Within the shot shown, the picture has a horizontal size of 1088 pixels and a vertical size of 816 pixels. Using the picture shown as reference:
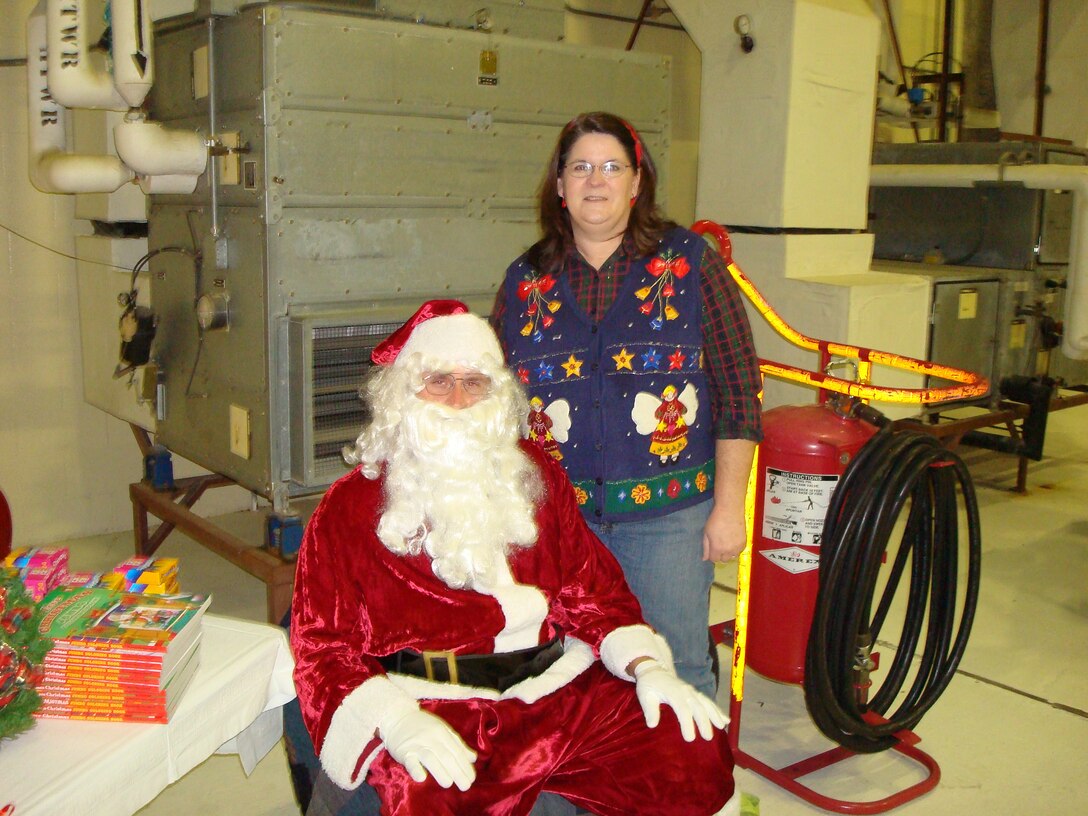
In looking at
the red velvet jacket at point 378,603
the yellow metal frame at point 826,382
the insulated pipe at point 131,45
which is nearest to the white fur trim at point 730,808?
the red velvet jacket at point 378,603

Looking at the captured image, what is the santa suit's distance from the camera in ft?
5.50

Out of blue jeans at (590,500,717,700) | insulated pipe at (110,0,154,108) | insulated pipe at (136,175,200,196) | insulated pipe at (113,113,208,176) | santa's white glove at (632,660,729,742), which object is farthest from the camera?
insulated pipe at (136,175,200,196)

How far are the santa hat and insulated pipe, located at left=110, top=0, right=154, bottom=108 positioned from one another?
1.71 meters

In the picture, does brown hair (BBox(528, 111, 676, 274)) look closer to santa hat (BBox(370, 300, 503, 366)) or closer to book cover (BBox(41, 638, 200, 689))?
santa hat (BBox(370, 300, 503, 366))

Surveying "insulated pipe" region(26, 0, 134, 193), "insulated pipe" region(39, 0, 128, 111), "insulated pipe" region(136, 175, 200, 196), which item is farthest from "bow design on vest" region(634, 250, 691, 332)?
"insulated pipe" region(26, 0, 134, 193)

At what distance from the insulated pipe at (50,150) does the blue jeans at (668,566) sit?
2.40 m

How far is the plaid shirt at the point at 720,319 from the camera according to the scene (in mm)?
2139

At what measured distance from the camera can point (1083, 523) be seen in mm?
5012

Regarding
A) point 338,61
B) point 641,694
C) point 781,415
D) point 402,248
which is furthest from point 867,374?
point 338,61

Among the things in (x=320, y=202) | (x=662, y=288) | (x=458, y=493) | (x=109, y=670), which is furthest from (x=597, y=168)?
(x=320, y=202)

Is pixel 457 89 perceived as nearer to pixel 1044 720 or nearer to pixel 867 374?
pixel 867 374

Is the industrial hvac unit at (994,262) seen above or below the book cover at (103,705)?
above

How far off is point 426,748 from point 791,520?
145 cm

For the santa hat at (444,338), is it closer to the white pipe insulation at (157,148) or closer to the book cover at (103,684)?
the book cover at (103,684)
